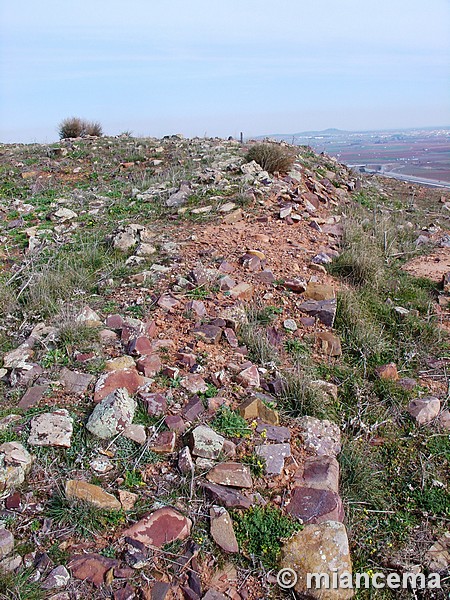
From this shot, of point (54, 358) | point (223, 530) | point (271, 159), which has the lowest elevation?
point (223, 530)

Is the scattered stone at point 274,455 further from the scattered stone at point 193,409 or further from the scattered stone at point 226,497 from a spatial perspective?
the scattered stone at point 193,409

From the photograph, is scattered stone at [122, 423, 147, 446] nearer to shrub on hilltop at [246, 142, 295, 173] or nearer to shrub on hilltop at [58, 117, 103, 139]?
shrub on hilltop at [246, 142, 295, 173]

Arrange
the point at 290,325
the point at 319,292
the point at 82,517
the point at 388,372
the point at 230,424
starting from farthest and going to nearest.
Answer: the point at 319,292, the point at 290,325, the point at 388,372, the point at 230,424, the point at 82,517

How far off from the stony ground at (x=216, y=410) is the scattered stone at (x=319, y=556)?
0.4 inches

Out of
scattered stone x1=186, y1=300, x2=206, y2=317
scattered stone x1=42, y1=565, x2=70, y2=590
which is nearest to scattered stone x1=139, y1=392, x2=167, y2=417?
scattered stone x1=42, y1=565, x2=70, y2=590

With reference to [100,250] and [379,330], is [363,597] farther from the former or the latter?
[100,250]

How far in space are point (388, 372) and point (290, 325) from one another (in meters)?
0.96

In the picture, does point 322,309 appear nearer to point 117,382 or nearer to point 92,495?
point 117,382

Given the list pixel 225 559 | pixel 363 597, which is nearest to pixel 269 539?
pixel 225 559

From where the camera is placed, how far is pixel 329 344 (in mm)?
4273

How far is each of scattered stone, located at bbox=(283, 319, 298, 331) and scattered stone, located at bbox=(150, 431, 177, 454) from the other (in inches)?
71.0

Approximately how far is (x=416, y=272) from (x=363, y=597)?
4.64 meters

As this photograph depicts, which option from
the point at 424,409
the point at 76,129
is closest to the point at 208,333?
the point at 424,409

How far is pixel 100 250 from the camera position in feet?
19.7
